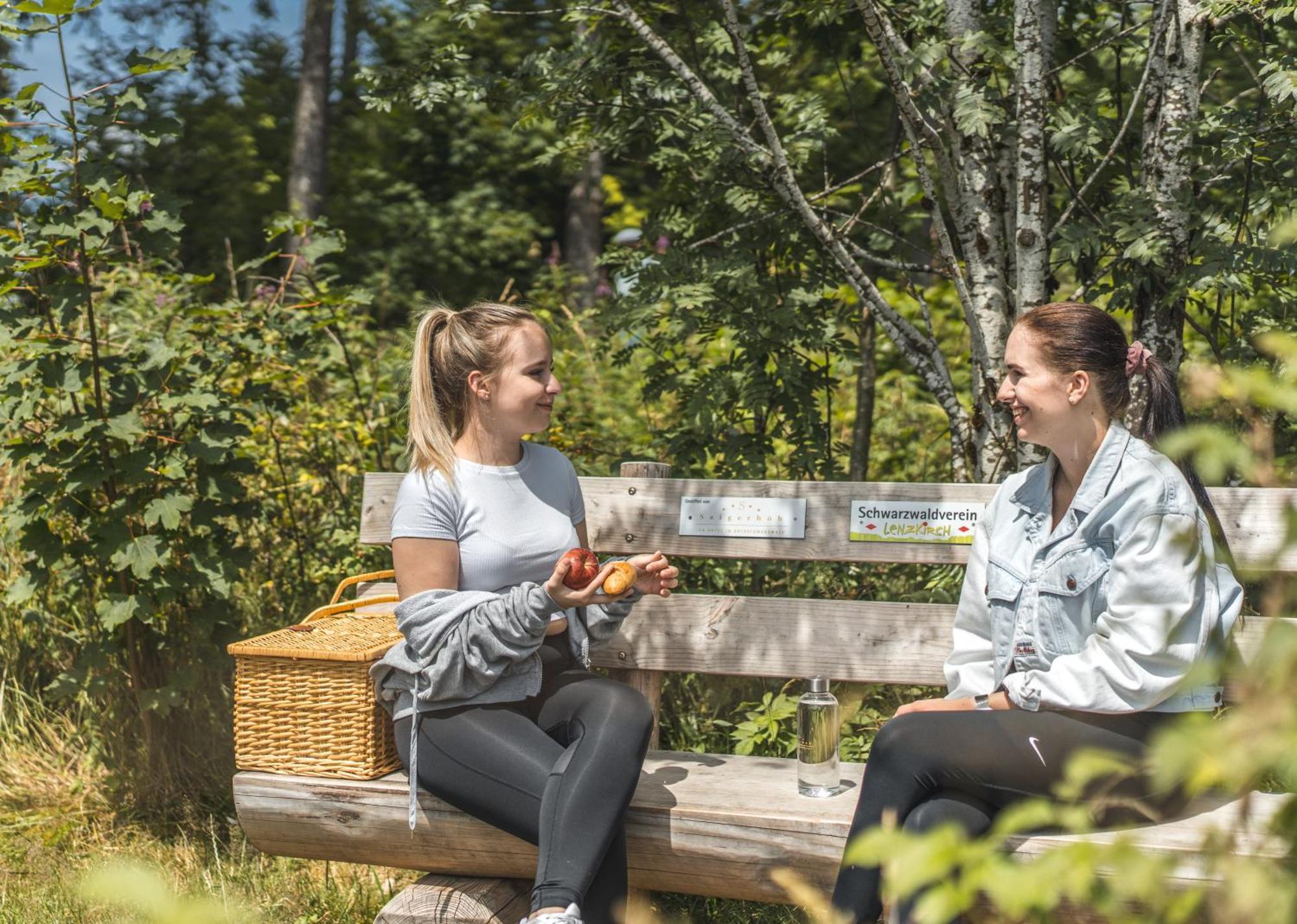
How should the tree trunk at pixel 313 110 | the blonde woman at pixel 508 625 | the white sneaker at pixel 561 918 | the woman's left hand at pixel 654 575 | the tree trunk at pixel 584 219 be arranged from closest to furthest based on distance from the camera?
the white sneaker at pixel 561 918 → the blonde woman at pixel 508 625 → the woman's left hand at pixel 654 575 → the tree trunk at pixel 313 110 → the tree trunk at pixel 584 219

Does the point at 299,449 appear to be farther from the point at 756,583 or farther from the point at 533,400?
the point at 533,400

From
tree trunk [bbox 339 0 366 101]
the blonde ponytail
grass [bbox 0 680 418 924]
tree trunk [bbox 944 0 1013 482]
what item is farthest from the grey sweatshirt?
tree trunk [bbox 339 0 366 101]

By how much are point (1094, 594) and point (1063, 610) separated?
7cm

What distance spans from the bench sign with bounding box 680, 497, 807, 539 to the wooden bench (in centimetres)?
2

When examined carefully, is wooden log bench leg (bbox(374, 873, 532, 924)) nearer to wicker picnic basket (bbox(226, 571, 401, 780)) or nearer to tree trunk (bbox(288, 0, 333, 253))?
wicker picnic basket (bbox(226, 571, 401, 780))

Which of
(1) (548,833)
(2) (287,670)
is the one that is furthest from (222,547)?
(1) (548,833)

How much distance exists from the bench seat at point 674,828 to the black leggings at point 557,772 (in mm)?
100

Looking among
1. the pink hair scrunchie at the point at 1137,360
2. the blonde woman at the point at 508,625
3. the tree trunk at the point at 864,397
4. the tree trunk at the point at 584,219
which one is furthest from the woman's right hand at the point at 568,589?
the tree trunk at the point at 584,219

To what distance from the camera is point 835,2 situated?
12.3 feet

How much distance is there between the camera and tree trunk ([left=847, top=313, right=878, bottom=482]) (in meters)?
4.53

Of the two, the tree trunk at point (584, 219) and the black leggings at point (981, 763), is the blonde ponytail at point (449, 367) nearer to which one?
the black leggings at point (981, 763)

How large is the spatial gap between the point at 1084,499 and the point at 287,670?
185 centimetres

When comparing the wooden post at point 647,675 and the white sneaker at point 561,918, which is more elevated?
the wooden post at point 647,675

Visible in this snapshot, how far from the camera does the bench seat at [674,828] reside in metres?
2.51
